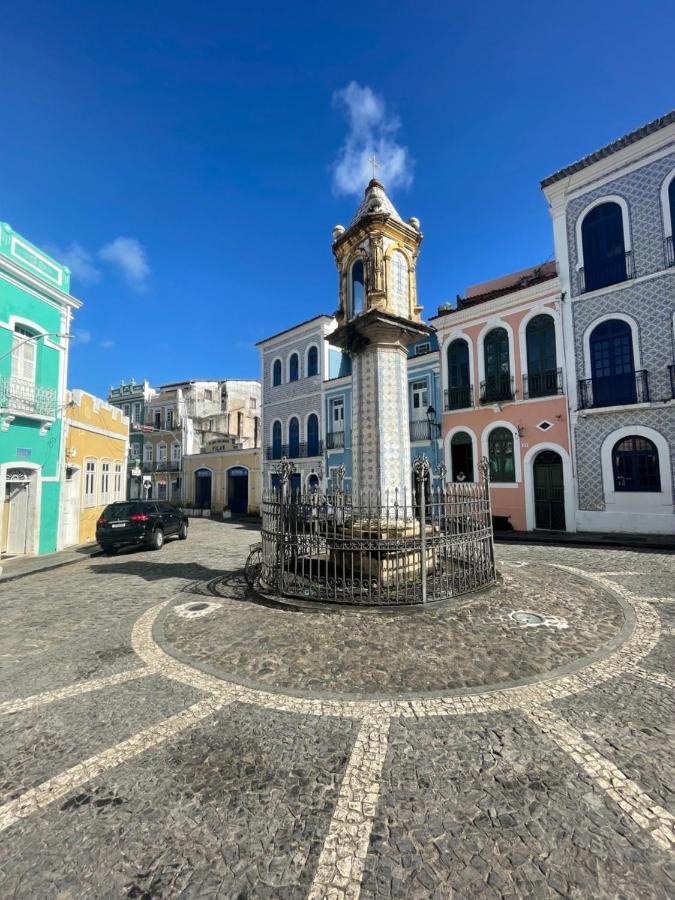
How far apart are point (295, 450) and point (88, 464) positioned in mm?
10793

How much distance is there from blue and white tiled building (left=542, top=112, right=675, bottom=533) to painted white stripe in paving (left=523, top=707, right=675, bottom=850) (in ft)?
41.2

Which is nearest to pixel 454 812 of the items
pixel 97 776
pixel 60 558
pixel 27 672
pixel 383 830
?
pixel 383 830

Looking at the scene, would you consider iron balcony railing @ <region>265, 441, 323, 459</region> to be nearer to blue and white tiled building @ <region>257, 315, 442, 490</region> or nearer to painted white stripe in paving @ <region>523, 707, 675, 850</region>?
blue and white tiled building @ <region>257, 315, 442, 490</region>

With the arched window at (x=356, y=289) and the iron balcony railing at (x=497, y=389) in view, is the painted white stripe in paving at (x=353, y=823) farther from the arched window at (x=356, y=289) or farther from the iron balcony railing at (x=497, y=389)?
the iron balcony railing at (x=497, y=389)

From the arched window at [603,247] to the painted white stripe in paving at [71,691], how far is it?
56.1 ft

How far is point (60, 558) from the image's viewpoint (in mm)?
11656

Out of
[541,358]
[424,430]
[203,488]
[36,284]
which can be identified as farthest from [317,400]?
[203,488]

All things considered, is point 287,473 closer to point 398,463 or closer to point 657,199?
point 398,463

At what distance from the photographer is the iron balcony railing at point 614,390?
1291cm

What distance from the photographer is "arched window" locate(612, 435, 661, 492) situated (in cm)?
1278

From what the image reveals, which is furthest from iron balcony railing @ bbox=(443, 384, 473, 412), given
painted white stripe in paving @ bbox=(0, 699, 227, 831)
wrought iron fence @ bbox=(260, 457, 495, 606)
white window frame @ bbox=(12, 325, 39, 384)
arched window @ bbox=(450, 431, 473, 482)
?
painted white stripe in paving @ bbox=(0, 699, 227, 831)

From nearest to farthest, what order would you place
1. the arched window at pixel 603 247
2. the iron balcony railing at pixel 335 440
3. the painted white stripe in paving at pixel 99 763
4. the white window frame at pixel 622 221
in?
the painted white stripe in paving at pixel 99 763 < the white window frame at pixel 622 221 < the arched window at pixel 603 247 < the iron balcony railing at pixel 335 440

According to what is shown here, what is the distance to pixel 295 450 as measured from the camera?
2325 cm

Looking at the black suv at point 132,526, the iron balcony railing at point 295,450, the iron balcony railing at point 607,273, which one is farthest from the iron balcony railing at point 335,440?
the iron balcony railing at point 607,273
